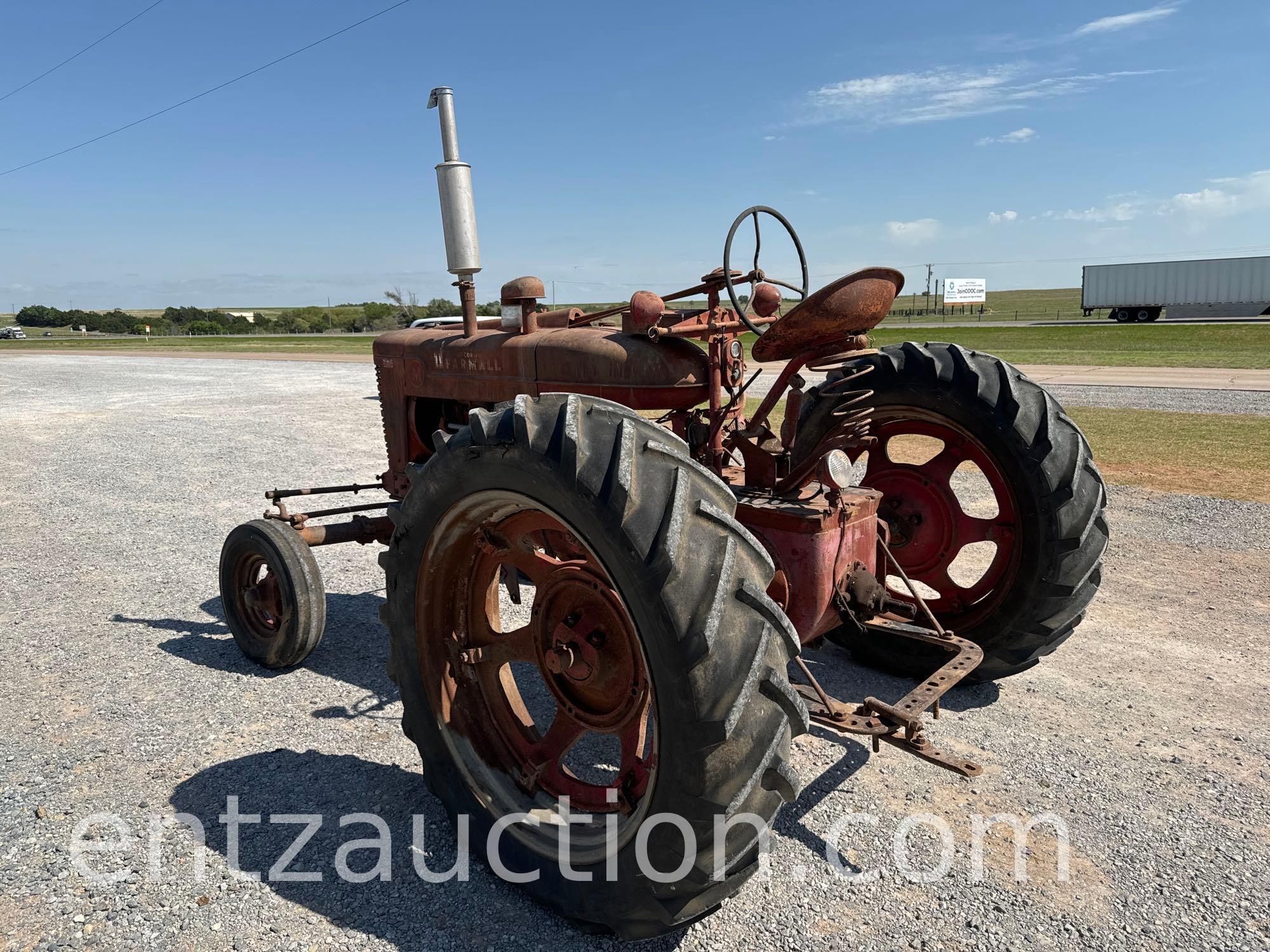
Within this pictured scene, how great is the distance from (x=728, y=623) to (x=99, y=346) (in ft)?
181

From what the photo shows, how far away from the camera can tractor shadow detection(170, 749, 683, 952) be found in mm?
2387

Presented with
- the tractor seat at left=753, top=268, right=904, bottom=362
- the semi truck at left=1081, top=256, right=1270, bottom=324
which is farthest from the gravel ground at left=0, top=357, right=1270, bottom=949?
the semi truck at left=1081, top=256, right=1270, bottom=324

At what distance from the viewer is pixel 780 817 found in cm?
291

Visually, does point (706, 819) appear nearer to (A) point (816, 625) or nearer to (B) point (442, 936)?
(B) point (442, 936)

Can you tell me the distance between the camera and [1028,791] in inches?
119

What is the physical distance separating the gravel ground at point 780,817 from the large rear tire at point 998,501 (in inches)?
15.9

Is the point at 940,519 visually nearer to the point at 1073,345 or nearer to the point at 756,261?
the point at 756,261

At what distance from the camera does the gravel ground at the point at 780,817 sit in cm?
240

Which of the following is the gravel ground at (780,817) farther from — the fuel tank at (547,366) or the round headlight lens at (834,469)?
the fuel tank at (547,366)

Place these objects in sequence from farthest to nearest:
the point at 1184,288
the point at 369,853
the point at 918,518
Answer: the point at 1184,288 → the point at 918,518 → the point at 369,853

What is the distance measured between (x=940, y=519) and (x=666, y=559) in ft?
7.95

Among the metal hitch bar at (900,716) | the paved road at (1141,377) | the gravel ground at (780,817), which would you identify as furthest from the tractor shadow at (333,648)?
the paved road at (1141,377)

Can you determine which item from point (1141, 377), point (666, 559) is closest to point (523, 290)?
point (666, 559)

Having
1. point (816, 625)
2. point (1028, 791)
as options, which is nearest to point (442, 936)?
point (816, 625)
